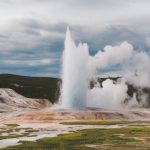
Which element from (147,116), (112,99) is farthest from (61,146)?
(112,99)

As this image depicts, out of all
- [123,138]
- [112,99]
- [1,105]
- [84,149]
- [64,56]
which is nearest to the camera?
[84,149]

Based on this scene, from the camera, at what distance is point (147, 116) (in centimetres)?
11294

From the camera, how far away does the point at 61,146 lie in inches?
1884

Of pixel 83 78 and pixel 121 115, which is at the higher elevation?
pixel 83 78

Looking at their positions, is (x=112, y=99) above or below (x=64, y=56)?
below

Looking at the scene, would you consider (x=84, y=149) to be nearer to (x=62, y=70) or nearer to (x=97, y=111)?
(x=97, y=111)

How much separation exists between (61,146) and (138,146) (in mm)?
7712

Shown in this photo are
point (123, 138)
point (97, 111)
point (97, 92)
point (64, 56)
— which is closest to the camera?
point (123, 138)

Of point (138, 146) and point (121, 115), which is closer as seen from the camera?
point (138, 146)

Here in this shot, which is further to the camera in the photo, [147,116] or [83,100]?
[83,100]

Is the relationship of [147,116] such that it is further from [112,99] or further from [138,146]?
[138,146]

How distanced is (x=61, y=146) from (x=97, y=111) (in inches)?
2390

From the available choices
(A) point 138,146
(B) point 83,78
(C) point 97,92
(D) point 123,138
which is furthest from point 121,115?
(A) point 138,146

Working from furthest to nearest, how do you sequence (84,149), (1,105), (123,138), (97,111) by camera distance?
(1,105) → (97,111) → (123,138) → (84,149)
